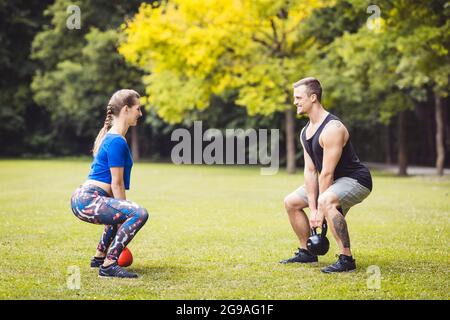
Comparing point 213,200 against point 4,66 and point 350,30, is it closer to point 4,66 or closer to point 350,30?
point 350,30

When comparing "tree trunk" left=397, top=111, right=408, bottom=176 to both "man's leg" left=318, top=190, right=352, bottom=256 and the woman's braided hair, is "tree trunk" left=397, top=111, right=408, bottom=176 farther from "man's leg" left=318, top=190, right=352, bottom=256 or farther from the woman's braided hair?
the woman's braided hair

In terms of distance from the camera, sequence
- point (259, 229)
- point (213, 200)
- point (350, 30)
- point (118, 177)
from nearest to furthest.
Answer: point (118, 177)
point (259, 229)
point (213, 200)
point (350, 30)

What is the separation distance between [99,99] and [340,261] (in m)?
38.3

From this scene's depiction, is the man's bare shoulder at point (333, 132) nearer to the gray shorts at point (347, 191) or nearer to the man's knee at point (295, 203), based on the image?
the gray shorts at point (347, 191)

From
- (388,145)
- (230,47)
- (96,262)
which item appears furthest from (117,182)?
(388,145)

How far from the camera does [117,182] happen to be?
23.6ft

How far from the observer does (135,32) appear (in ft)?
98.4

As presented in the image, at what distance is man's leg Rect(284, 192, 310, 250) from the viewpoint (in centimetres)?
812

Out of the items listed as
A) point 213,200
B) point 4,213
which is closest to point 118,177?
point 4,213

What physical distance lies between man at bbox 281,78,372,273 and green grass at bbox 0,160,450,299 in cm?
54

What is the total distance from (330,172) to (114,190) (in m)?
2.36

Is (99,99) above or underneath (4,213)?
above

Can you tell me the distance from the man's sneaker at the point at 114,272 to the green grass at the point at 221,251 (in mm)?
147

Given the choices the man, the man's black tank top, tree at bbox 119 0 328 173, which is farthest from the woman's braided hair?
tree at bbox 119 0 328 173
